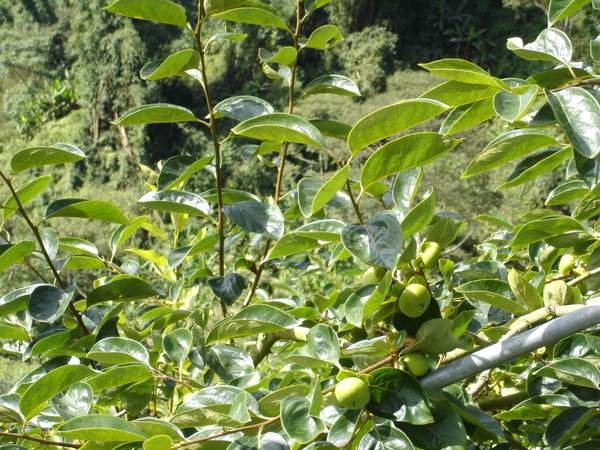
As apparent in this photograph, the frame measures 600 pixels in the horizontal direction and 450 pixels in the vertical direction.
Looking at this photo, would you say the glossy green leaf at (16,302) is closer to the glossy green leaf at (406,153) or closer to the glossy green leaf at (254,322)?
the glossy green leaf at (254,322)

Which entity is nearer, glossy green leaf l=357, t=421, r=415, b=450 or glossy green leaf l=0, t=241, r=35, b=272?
glossy green leaf l=357, t=421, r=415, b=450

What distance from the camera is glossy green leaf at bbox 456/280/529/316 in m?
0.40

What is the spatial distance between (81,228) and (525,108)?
25.5 ft

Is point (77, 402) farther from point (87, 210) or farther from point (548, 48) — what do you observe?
point (548, 48)

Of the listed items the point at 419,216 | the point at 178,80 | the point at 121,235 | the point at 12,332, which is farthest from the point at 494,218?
the point at 178,80

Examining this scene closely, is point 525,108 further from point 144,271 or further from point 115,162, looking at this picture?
point 115,162

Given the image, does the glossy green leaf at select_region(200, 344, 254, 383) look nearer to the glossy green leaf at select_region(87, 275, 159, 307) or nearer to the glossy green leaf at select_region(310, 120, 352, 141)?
the glossy green leaf at select_region(87, 275, 159, 307)

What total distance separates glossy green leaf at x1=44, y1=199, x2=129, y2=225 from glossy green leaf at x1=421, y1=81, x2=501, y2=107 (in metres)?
0.32

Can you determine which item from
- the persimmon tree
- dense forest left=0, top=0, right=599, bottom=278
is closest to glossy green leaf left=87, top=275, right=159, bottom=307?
the persimmon tree

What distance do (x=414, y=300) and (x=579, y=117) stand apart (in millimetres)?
157

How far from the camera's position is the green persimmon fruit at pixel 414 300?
0.37 m

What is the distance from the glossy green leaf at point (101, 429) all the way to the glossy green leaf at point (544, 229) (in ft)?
1.12

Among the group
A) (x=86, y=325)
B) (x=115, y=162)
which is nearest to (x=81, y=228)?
(x=115, y=162)

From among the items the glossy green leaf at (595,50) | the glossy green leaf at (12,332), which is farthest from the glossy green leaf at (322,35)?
the glossy green leaf at (12,332)
